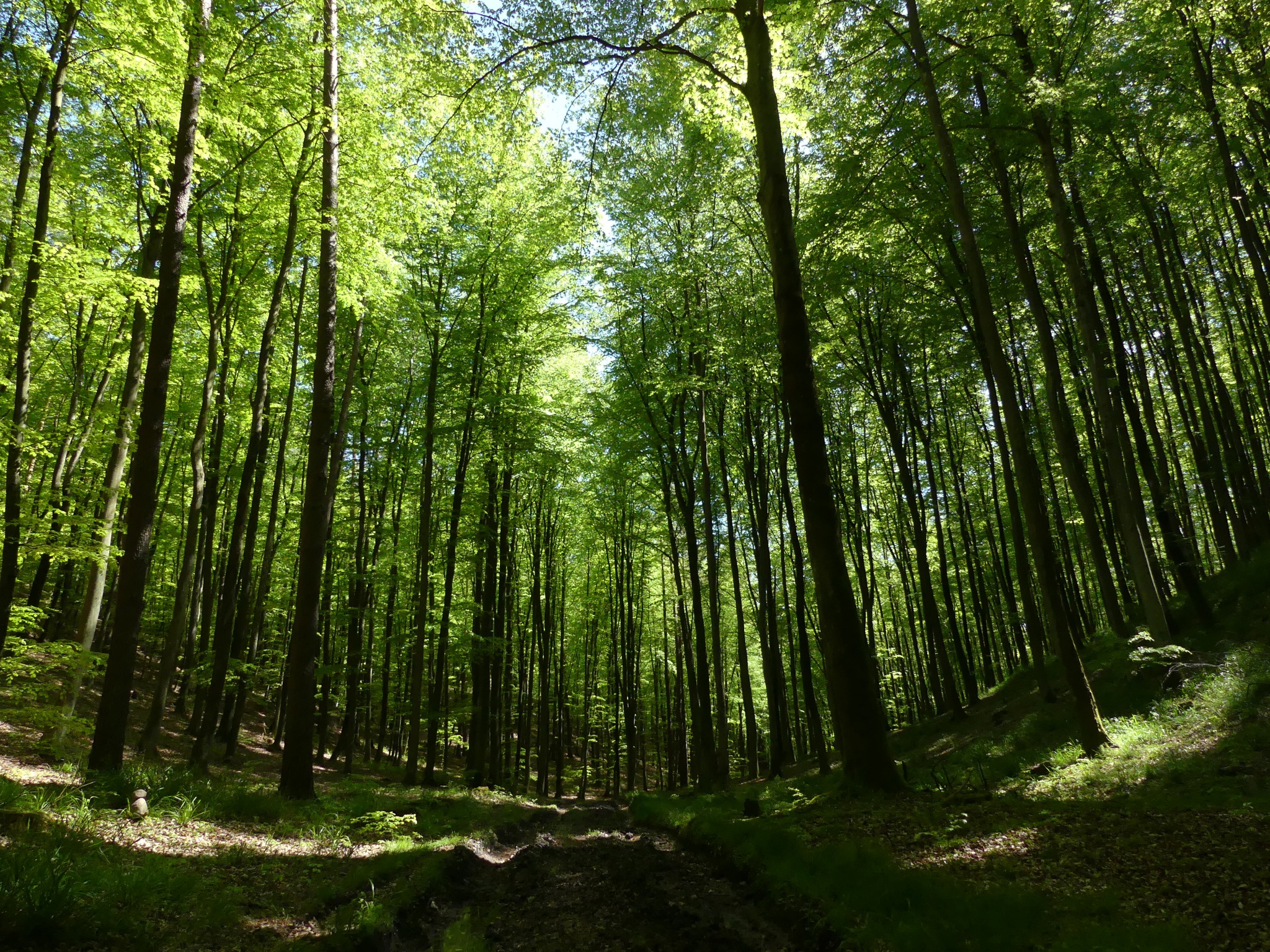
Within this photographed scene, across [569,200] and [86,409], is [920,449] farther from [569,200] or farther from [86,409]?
[86,409]

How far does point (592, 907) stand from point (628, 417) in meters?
13.6

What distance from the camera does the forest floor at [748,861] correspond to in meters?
3.84

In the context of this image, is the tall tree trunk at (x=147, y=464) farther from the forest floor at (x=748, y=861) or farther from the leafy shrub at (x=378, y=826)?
the leafy shrub at (x=378, y=826)

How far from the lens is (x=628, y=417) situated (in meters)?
18.4

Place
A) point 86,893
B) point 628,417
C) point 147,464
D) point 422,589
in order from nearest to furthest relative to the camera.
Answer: point 86,893
point 147,464
point 422,589
point 628,417

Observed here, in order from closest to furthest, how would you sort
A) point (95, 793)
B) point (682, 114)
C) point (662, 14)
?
1. point (95, 793)
2. point (662, 14)
3. point (682, 114)

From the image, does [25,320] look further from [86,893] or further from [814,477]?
[814,477]

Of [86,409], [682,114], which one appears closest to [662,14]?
[682,114]

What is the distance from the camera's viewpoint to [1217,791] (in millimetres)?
6082

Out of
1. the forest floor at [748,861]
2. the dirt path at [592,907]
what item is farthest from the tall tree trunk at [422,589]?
the dirt path at [592,907]

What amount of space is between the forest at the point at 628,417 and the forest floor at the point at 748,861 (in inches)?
2.3

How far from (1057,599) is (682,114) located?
29.6ft

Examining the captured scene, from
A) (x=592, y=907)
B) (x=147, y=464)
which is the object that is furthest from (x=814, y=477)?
(x=147, y=464)

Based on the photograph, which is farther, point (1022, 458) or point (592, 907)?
point (1022, 458)
